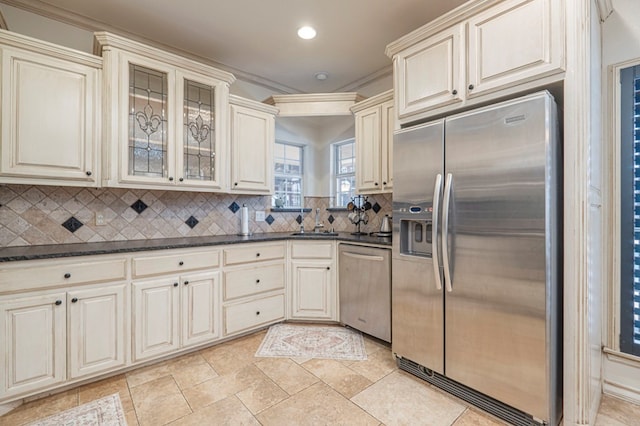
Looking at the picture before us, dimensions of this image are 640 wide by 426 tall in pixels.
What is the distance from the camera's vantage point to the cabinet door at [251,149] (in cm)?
300

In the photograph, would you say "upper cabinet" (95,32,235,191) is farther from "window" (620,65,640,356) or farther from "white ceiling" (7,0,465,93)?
"window" (620,65,640,356)

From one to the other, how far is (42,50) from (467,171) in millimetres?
2918

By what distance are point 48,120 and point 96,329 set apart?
148cm

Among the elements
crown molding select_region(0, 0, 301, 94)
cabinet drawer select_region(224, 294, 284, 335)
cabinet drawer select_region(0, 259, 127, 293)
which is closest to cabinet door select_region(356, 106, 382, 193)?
cabinet drawer select_region(224, 294, 284, 335)

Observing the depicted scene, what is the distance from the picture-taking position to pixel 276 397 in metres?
1.91

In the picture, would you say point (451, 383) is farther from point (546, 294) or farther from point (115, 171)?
point (115, 171)

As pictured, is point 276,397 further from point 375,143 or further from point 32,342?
point 375,143

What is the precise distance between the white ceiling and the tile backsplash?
144cm

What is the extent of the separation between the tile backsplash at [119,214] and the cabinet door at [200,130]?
41 cm

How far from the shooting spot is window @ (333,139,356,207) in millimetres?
3885

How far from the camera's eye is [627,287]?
6.27 ft

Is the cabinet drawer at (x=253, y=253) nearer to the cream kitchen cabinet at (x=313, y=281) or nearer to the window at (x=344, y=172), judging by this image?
the cream kitchen cabinet at (x=313, y=281)

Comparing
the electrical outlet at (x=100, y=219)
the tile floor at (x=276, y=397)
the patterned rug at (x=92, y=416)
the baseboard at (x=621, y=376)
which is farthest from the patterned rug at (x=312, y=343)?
the electrical outlet at (x=100, y=219)

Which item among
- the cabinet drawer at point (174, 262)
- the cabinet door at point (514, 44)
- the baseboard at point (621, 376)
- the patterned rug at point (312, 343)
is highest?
the cabinet door at point (514, 44)
